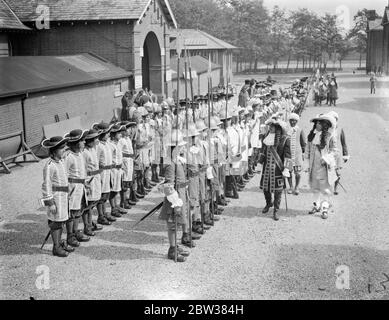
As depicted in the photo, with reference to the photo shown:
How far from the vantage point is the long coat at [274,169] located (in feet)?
32.6

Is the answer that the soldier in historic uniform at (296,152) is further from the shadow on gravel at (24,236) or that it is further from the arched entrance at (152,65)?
the arched entrance at (152,65)

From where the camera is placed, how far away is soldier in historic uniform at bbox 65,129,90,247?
8.40 metres

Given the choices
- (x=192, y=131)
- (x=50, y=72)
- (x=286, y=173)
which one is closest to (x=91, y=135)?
(x=192, y=131)

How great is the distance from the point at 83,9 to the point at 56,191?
62.2 feet

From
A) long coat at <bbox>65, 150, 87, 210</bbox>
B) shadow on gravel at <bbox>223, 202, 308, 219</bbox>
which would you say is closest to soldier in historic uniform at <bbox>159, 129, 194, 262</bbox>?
long coat at <bbox>65, 150, 87, 210</bbox>

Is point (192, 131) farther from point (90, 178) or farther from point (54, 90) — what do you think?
point (54, 90)

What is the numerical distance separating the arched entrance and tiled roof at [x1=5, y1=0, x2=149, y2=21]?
12.4 feet

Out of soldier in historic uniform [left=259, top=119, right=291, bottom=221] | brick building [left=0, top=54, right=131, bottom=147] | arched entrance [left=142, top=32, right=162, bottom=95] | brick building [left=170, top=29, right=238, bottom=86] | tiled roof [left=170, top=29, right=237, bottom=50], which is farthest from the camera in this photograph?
brick building [left=170, top=29, right=238, bottom=86]

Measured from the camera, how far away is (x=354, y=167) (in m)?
14.2

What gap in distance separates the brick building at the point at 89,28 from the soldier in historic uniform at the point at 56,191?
17.3 meters

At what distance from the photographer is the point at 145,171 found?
39.7 feet

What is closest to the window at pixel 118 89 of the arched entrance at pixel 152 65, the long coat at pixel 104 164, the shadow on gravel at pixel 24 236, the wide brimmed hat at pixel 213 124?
the arched entrance at pixel 152 65

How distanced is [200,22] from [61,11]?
1834 inches

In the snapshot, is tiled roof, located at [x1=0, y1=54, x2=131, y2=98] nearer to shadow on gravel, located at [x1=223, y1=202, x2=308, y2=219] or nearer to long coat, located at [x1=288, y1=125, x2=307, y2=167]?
shadow on gravel, located at [x1=223, y1=202, x2=308, y2=219]
